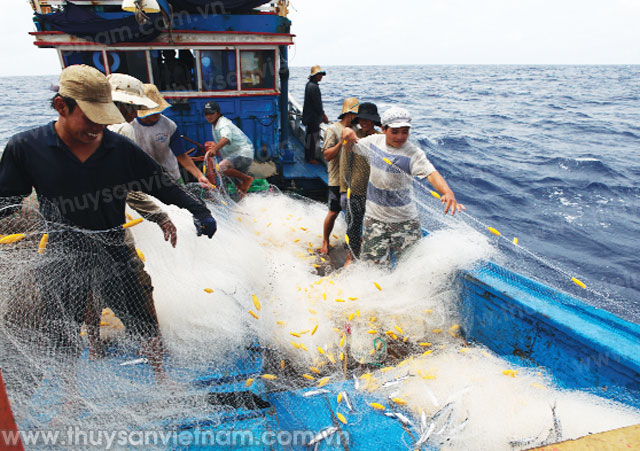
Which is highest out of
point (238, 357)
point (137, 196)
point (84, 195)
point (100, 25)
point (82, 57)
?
point (100, 25)

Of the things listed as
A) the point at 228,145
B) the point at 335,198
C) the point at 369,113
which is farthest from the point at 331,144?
the point at 228,145

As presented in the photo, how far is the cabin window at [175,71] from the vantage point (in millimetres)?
6328

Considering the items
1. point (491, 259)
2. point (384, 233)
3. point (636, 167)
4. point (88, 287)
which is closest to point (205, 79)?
point (384, 233)

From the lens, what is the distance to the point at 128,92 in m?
3.23

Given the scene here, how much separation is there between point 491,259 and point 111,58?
6.43 metres

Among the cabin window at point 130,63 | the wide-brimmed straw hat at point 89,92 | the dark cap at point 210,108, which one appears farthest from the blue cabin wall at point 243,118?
Result: the wide-brimmed straw hat at point 89,92

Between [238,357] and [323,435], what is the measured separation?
0.97 meters

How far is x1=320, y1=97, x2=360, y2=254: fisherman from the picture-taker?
14.5ft

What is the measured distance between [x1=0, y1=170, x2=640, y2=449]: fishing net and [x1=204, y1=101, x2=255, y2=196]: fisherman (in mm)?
1914

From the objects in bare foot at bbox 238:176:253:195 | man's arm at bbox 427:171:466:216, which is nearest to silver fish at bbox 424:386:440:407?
man's arm at bbox 427:171:466:216

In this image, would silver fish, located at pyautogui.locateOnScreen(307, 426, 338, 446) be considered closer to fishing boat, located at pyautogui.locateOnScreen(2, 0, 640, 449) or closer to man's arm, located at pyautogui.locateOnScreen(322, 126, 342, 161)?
fishing boat, located at pyautogui.locateOnScreen(2, 0, 640, 449)

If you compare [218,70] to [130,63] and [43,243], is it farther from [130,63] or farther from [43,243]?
[43,243]

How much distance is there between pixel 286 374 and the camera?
3.11 meters

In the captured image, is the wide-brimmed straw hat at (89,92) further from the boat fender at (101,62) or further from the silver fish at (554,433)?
the boat fender at (101,62)
